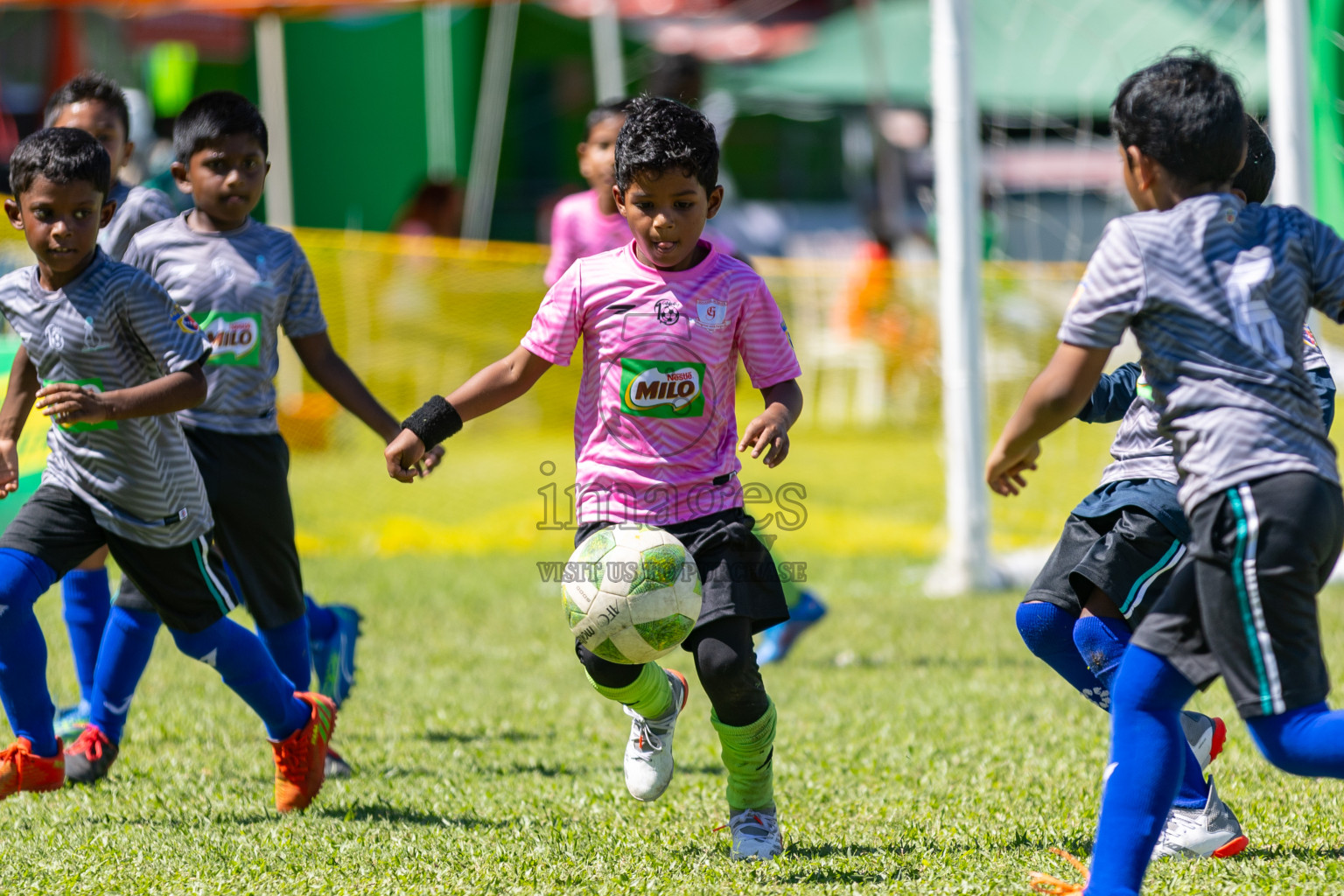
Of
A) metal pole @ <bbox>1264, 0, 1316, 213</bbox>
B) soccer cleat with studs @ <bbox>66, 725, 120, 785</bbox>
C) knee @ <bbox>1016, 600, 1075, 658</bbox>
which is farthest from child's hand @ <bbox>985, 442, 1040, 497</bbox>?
metal pole @ <bbox>1264, 0, 1316, 213</bbox>

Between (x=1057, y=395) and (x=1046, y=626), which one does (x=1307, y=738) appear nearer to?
(x=1057, y=395)

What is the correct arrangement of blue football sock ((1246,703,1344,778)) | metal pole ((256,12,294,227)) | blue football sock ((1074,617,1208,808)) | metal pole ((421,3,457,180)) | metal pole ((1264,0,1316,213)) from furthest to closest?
metal pole ((421,3,457,180)) < metal pole ((256,12,294,227)) < metal pole ((1264,0,1316,213)) < blue football sock ((1074,617,1208,808)) < blue football sock ((1246,703,1344,778))

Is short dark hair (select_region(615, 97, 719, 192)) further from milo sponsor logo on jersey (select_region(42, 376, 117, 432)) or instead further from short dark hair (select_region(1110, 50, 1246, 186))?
milo sponsor logo on jersey (select_region(42, 376, 117, 432))

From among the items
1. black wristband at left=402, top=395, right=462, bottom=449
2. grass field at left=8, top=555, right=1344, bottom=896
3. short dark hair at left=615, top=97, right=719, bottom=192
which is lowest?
grass field at left=8, top=555, right=1344, bottom=896

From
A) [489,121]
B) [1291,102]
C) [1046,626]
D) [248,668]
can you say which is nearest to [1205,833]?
[1046,626]

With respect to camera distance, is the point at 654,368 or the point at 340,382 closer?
the point at 654,368

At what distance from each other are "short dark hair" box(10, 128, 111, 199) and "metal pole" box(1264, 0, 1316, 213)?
230 inches

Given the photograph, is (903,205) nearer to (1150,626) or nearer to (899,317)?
(899,317)

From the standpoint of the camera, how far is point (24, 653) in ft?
13.5

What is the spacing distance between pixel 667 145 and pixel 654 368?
546 mm

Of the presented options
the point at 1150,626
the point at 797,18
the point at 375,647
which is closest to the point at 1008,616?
the point at 375,647

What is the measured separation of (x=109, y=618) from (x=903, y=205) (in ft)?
52.7

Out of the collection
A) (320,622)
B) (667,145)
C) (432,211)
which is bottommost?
(320,622)

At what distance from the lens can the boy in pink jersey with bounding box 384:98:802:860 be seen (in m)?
3.73
